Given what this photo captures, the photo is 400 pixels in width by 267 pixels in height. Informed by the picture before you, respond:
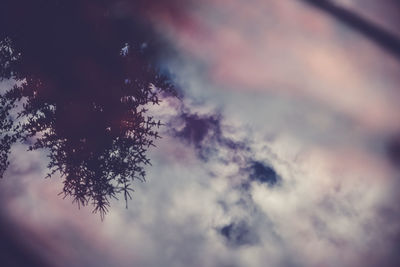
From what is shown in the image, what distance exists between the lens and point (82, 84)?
495 centimetres

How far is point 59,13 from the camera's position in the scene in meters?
4.76

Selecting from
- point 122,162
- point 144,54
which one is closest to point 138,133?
point 122,162

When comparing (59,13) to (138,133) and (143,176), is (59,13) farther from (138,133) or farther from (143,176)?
(143,176)

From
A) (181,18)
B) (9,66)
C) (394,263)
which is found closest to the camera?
(394,263)

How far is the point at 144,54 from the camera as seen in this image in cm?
503

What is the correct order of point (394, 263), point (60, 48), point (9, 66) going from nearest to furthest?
1. point (394, 263)
2. point (60, 48)
3. point (9, 66)

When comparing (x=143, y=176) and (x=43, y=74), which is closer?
(x=143, y=176)

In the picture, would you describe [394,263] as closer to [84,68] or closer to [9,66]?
[84,68]

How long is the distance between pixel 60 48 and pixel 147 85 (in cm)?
168

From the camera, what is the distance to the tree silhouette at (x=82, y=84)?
4801 mm

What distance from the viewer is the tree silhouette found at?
480 cm

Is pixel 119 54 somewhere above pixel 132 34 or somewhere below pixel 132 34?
below

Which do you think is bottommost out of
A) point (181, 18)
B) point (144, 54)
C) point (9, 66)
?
point (9, 66)

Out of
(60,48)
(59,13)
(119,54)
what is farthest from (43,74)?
(119,54)
